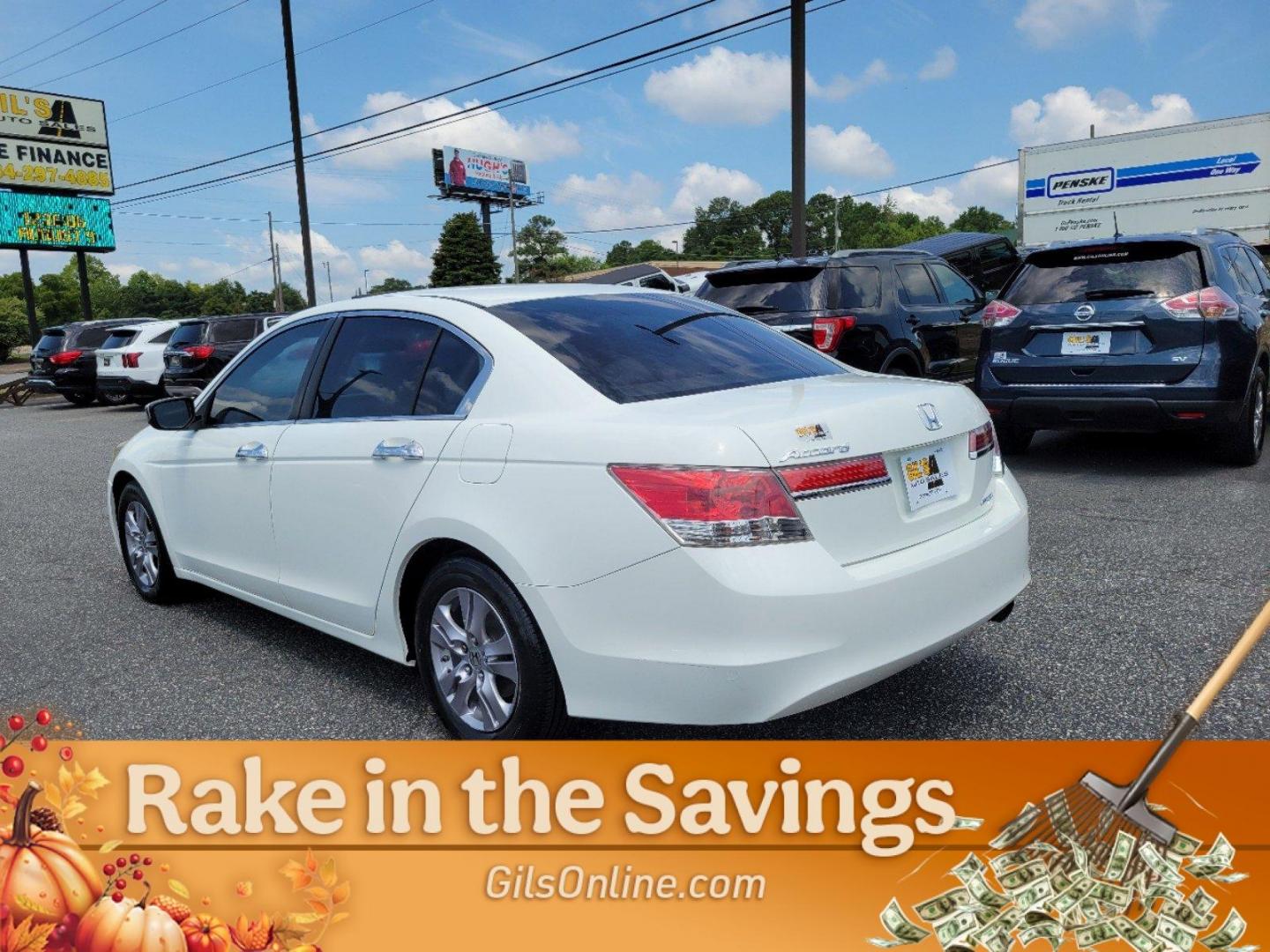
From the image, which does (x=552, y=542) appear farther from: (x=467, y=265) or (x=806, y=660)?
(x=467, y=265)

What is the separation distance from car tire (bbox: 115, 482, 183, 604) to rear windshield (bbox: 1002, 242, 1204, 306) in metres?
6.07

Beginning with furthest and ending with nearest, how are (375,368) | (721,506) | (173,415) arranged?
1. (173,415)
2. (375,368)
3. (721,506)

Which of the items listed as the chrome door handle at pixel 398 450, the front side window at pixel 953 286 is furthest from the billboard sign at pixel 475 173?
the chrome door handle at pixel 398 450

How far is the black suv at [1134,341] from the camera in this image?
696 centimetres

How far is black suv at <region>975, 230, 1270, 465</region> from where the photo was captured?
6965 mm

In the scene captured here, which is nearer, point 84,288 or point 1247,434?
point 1247,434

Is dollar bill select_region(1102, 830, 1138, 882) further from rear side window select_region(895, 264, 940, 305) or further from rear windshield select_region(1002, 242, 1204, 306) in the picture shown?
rear side window select_region(895, 264, 940, 305)

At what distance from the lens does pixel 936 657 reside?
12.8 ft

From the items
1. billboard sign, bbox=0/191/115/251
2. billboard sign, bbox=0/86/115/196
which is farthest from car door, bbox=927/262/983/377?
billboard sign, bbox=0/86/115/196

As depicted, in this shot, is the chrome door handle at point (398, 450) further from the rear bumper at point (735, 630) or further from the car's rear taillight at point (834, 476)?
the car's rear taillight at point (834, 476)

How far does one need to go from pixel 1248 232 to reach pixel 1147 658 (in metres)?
15.8

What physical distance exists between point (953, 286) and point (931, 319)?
3.15ft

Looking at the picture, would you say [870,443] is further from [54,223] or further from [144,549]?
[54,223]

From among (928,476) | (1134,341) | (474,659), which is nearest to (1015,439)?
(1134,341)
